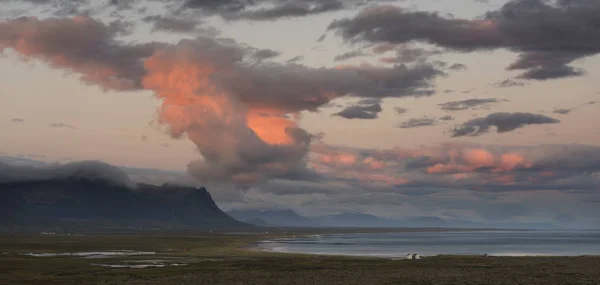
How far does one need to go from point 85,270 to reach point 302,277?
34250 millimetres

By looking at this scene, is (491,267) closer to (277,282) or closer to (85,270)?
(277,282)

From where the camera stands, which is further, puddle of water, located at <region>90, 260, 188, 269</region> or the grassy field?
puddle of water, located at <region>90, 260, 188, 269</region>

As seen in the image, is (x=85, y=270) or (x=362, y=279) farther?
(x=85, y=270)

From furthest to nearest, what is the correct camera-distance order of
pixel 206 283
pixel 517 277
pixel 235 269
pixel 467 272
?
pixel 235 269, pixel 467 272, pixel 517 277, pixel 206 283

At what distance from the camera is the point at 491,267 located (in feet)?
332

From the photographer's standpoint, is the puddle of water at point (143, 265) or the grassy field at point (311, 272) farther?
the puddle of water at point (143, 265)

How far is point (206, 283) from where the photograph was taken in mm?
77750

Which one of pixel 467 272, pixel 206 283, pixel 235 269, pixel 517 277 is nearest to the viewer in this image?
pixel 206 283

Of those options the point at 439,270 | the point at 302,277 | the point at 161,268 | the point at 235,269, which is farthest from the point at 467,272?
the point at 161,268

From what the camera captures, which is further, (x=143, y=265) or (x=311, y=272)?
(x=143, y=265)

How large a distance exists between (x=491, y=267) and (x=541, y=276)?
1677 centimetres

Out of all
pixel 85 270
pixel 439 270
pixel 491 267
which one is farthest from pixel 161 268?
pixel 491 267

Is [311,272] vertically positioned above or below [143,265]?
above

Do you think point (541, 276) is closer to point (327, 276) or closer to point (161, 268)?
Result: point (327, 276)
